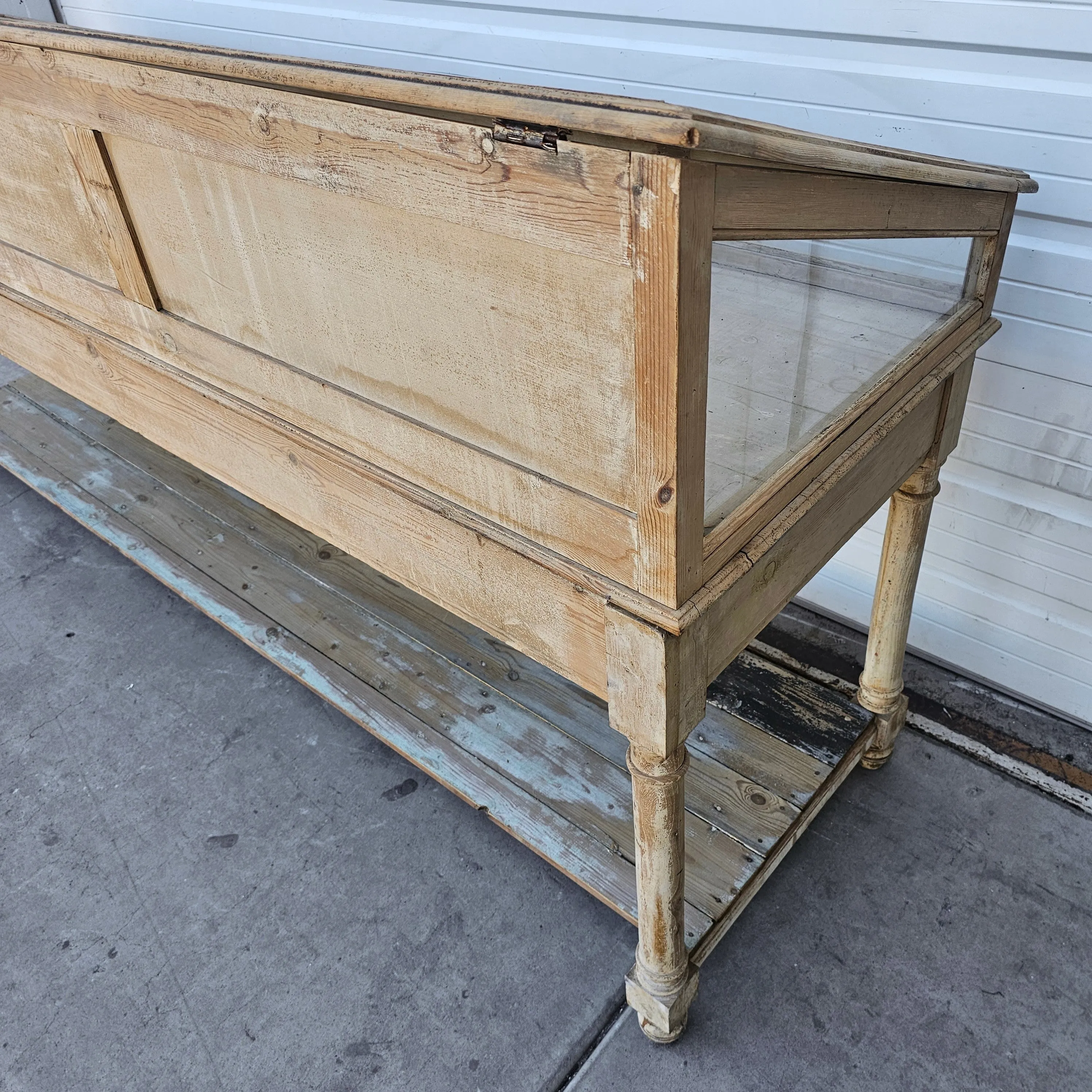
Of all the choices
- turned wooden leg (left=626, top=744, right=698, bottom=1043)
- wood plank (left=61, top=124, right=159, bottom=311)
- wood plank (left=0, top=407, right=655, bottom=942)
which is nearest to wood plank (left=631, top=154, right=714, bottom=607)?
turned wooden leg (left=626, top=744, right=698, bottom=1043)

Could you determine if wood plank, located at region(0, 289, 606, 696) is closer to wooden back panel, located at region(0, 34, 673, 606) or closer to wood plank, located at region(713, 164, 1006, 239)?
wooden back panel, located at region(0, 34, 673, 606)

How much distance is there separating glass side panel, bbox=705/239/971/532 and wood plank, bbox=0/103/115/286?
113cm

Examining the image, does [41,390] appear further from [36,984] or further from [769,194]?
[769,194]

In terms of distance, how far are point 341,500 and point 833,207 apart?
0.83 metres

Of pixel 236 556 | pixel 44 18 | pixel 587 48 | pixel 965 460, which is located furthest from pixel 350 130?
pixel 44 18

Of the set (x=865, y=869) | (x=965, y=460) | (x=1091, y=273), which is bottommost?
(x=865, y=869)

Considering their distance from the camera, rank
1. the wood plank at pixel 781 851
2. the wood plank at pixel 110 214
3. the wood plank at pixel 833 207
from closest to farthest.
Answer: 1. the wood plank at pixel 833 207
2. the wood plank at pixel 110 214
3. the wood plank at pixel 781 851

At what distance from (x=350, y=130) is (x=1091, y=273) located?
1453 mm

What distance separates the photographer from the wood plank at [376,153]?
752 millimetres

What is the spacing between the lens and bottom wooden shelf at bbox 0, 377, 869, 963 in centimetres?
174

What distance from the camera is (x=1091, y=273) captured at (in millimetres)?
1649

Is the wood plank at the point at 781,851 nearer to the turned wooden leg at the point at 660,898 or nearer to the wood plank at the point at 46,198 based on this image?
the turned wooden leg at the point at 660,898

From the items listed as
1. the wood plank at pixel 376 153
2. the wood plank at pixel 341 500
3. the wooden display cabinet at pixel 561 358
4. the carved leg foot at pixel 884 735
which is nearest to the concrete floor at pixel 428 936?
the carved leg foot at pixel 884 735

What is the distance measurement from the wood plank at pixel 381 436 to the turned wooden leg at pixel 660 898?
1.10 feet
